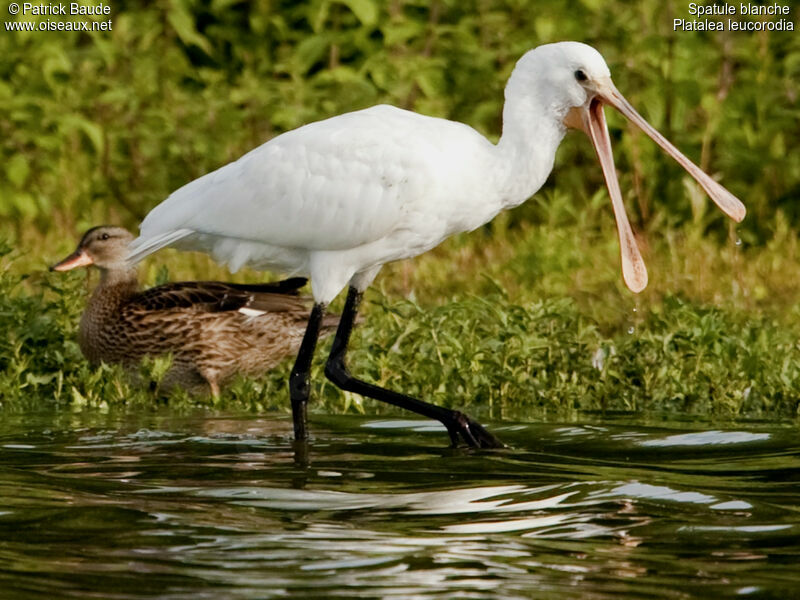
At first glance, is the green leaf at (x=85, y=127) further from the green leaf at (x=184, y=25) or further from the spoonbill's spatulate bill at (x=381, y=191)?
the spoonbill's spatulate bill at (x=381, y=191)

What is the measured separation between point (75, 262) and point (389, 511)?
3906 mm

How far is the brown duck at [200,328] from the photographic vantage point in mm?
8102

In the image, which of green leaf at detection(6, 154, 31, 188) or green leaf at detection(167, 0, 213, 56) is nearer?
green leaf at detection(6, 154, 31, 188)

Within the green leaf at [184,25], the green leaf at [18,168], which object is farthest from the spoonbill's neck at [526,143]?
the green leaf at [184,25]

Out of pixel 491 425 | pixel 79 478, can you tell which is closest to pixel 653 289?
pixel 491 425

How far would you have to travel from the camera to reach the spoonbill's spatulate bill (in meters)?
6.38

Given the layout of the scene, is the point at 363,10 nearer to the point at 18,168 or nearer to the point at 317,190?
the point at 18,168

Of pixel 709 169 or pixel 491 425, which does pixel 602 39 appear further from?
pixel 491 425

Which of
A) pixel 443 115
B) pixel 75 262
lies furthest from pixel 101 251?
pixel 443 115

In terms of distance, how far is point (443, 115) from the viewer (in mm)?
11164

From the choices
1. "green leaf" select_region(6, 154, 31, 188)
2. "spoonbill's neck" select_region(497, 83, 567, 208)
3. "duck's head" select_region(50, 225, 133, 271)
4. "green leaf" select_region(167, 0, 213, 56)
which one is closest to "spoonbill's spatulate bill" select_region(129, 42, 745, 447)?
"spoonbill's neck" select_region(497, 83, 567, 208)

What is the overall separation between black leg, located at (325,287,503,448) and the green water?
122 mm

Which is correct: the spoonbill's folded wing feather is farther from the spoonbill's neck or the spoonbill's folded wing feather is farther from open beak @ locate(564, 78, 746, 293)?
open beak @ locate(564, 78, 746, 293)

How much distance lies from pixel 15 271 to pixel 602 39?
420 cm
